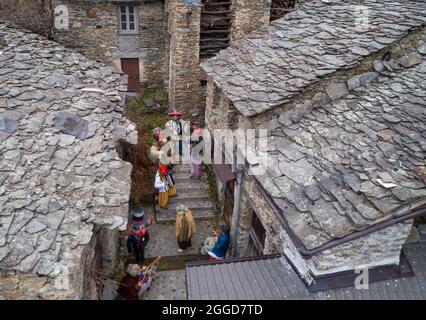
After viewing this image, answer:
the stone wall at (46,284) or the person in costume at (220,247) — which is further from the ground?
the stone wall at (46,284)

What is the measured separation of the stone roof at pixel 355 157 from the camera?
5.90 meters

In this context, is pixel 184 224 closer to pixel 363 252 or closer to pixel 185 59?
pixel 363 252

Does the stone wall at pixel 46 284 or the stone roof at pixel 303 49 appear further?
the stone roof at pixel 303 49

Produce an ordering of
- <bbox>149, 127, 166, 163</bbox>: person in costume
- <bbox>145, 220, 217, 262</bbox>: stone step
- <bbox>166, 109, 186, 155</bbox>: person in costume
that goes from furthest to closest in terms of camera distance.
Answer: <bbox>166, 109, 186, 155</bbox>: person in costume, <bbox>149, 127, 166, 163</bbox>: person in costume, <bbox>145, 220, 217, 262</bbox>: stone step

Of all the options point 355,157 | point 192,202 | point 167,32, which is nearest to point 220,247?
point 192,202

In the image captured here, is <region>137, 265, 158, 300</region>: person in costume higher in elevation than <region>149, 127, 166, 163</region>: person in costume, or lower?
lower

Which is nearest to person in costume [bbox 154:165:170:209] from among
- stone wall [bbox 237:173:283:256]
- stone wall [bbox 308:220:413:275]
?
stone wall [bbox 237:173:283:256]

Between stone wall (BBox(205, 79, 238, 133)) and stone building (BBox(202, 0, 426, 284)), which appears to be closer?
stone building (BBox(202, 0, 426, 284))

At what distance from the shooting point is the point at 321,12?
10.7 metres

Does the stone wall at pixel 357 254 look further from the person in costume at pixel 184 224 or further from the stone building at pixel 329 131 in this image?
the person in costume at pixel 184 224

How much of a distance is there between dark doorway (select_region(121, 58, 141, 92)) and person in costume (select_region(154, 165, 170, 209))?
6.82 meters

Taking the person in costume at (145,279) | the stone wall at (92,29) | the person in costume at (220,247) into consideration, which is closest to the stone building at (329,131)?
the person in costume at (220,247)

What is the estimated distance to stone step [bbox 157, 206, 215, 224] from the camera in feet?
37.7

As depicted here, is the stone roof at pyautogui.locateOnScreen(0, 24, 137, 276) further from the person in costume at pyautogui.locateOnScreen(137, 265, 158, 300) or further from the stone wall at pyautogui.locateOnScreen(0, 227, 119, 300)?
the person in costume at pyautogui.locateOnScreen(137, 265, 158, 300)
